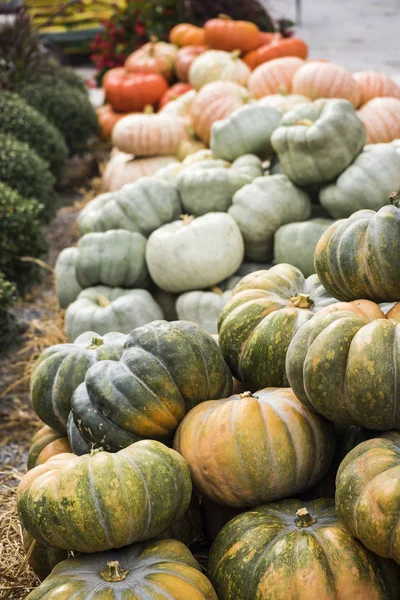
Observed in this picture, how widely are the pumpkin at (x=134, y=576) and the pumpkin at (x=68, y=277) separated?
2.18 m

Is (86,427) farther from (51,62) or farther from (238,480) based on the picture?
(51,62)

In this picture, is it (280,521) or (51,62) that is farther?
(51,62)

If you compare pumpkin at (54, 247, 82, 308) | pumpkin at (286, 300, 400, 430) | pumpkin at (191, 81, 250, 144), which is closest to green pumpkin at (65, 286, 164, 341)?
pumpkin at (54, 247, 82, 308)

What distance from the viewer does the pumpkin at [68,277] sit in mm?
3670

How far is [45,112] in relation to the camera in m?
6.42

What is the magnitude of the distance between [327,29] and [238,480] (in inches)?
462

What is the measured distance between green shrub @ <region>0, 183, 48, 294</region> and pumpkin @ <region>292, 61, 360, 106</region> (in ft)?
6.19

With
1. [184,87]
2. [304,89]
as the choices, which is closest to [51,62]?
[184,87]

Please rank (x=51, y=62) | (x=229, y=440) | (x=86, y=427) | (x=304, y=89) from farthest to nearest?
1. (x=51, y=62)
2. (x=304, y=89)
3. (x=86, y=427)
4. (x=229, y=440)

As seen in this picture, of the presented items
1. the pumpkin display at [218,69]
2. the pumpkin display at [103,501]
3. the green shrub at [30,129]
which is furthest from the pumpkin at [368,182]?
the green shrub at [30,129]

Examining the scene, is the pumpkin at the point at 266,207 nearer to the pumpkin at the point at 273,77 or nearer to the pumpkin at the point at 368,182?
the pumpkin at the point at 368,182

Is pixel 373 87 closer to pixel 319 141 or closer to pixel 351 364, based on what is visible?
pixel 319 141

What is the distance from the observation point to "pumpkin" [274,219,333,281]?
10.6 feet

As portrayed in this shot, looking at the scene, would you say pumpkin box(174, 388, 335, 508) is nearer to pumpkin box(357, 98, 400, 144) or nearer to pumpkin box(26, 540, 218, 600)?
pumpkin box(26, 540, 218, 600)
